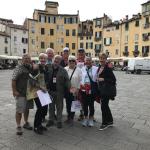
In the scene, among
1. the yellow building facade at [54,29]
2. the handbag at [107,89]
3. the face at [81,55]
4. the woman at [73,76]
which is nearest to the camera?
the handbag at [107,89]

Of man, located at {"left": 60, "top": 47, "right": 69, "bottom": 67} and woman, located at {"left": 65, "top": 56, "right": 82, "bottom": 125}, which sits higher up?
man, located at {"left": 60, "top": 47, "right": 69, "bottom": 67}

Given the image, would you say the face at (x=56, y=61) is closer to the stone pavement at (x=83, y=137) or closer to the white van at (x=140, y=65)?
the stone pavement at (x=83, y=137)

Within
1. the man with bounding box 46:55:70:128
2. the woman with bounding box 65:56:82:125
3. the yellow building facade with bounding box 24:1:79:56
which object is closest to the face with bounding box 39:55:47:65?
the man with bounding box 46:55:70:128

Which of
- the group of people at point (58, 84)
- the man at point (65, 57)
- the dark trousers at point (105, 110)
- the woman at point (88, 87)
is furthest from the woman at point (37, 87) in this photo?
the dark trousers at point (105, 110)

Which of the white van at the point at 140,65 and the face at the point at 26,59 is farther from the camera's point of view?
the white van at the point at 140,65

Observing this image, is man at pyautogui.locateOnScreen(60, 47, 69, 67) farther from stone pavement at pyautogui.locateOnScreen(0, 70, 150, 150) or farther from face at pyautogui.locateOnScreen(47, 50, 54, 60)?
stone pavement at pyautogui.locateOnScreen(0, 70, 150, 150)

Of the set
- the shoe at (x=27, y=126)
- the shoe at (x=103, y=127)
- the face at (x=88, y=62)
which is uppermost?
the face at (x=88, y=62)

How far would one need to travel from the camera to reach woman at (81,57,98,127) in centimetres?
657

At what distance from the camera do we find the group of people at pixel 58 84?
596 centimetres

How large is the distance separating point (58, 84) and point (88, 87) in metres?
0.71

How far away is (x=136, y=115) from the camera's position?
26.7 ft

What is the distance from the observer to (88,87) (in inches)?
258

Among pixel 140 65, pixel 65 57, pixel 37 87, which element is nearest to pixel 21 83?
pixel 37 87

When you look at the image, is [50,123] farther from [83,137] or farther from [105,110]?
[105,110]
